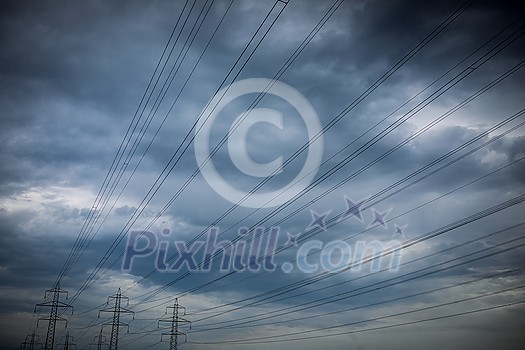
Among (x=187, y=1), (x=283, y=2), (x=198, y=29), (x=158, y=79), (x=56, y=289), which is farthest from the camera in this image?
(x=56, y=289)

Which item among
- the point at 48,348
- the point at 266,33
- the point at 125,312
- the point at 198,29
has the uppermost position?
the point at 198,29

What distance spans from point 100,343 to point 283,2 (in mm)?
82533

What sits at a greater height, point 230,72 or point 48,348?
point 230,72

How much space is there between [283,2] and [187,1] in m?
3.85

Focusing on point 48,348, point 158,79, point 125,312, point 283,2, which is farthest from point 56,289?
point 283,2

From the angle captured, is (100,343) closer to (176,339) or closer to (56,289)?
(56,289)

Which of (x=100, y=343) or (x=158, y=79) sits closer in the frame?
(x=158, y=79)

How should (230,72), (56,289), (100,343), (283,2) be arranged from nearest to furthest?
(283,2)
(230,72)
(56,289)
(100,343)

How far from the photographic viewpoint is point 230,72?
16594 millimetres

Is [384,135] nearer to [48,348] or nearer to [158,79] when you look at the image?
[158,79]

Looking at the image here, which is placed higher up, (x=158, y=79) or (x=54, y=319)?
(x=158, y=79)

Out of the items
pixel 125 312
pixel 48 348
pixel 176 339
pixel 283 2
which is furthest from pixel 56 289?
pixel 283 2

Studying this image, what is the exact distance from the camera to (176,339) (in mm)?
55344

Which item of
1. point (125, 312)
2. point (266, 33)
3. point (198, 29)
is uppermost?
point (198, 29)
